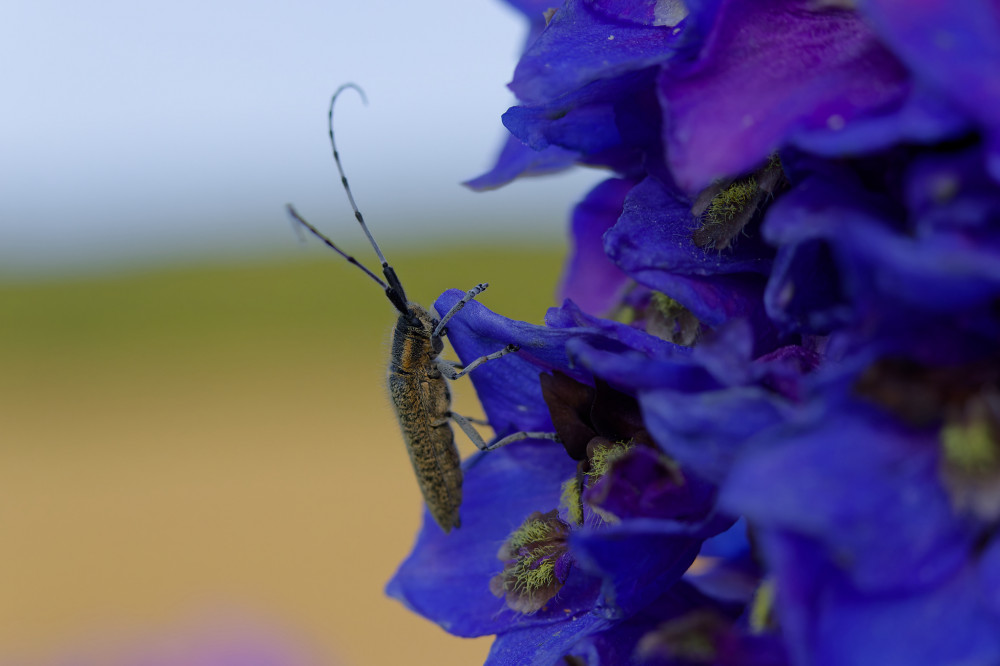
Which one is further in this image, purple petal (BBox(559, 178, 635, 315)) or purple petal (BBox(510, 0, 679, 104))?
purple petal (BBox(559, 178, 635, 315))

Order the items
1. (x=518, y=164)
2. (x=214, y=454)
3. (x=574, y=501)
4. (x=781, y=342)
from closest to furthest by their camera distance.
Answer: (x=781, y=342), (x=574, y=501), (x=518, y=164), (x=214, y=454)

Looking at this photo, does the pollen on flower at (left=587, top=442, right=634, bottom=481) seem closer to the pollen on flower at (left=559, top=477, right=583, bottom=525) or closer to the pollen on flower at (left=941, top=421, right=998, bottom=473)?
the pollen on flower at (left=559, top=477, right=583, bottom=525)

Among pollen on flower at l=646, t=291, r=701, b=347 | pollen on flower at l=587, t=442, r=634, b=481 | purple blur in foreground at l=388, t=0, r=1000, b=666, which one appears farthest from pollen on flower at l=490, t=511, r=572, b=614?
pollen on flower at l=646, t=291, r=701, b=347

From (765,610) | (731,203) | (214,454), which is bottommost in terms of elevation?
(214,454)

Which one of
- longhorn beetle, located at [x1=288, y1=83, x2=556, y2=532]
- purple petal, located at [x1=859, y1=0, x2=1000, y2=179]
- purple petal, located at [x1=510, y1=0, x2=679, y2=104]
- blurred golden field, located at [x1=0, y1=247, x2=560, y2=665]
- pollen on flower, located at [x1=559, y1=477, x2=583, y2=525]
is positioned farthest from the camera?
blurred golden field, located at [x1=0, y1=247, x2=560, y2=665]

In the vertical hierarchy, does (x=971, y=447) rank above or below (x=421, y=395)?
above

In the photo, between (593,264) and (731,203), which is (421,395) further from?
(731,203)

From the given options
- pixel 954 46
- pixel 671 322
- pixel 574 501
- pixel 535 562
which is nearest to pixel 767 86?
pixel 954 46
